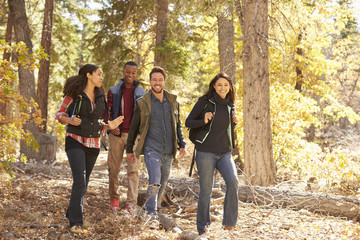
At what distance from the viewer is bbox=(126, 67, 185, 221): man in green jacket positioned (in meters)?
4.97

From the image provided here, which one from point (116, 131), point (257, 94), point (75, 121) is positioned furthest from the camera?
point (257, 94)

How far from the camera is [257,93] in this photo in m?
7.68

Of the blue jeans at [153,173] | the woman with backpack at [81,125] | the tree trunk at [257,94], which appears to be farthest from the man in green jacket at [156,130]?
the tree trunk at [257,94]

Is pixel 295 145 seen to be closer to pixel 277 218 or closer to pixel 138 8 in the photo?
pixel 277 218

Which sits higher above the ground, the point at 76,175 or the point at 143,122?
the point at 143,122

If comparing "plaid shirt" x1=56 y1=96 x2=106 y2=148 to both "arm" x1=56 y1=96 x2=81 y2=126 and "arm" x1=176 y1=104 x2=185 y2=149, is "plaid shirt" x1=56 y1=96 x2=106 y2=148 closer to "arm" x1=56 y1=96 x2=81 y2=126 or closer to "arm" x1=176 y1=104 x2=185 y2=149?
"arm" x1=56 y1=96 x2=81 y2=126

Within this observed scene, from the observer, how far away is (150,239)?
4.23m

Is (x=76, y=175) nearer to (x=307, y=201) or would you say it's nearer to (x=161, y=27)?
(x=307, y=201)

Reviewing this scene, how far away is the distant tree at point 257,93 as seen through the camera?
7.52 meters

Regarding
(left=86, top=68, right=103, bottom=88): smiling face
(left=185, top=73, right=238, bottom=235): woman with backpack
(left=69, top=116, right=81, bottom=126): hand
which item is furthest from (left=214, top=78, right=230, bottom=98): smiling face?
(left=69, top=116, right=81, bottom=126): hand

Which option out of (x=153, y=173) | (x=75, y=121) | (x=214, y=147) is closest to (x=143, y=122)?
(x=153, y=173)

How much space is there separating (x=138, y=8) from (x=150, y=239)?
1023 cm

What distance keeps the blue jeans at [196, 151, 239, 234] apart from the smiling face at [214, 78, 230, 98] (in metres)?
0.82

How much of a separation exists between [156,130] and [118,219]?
132cm
